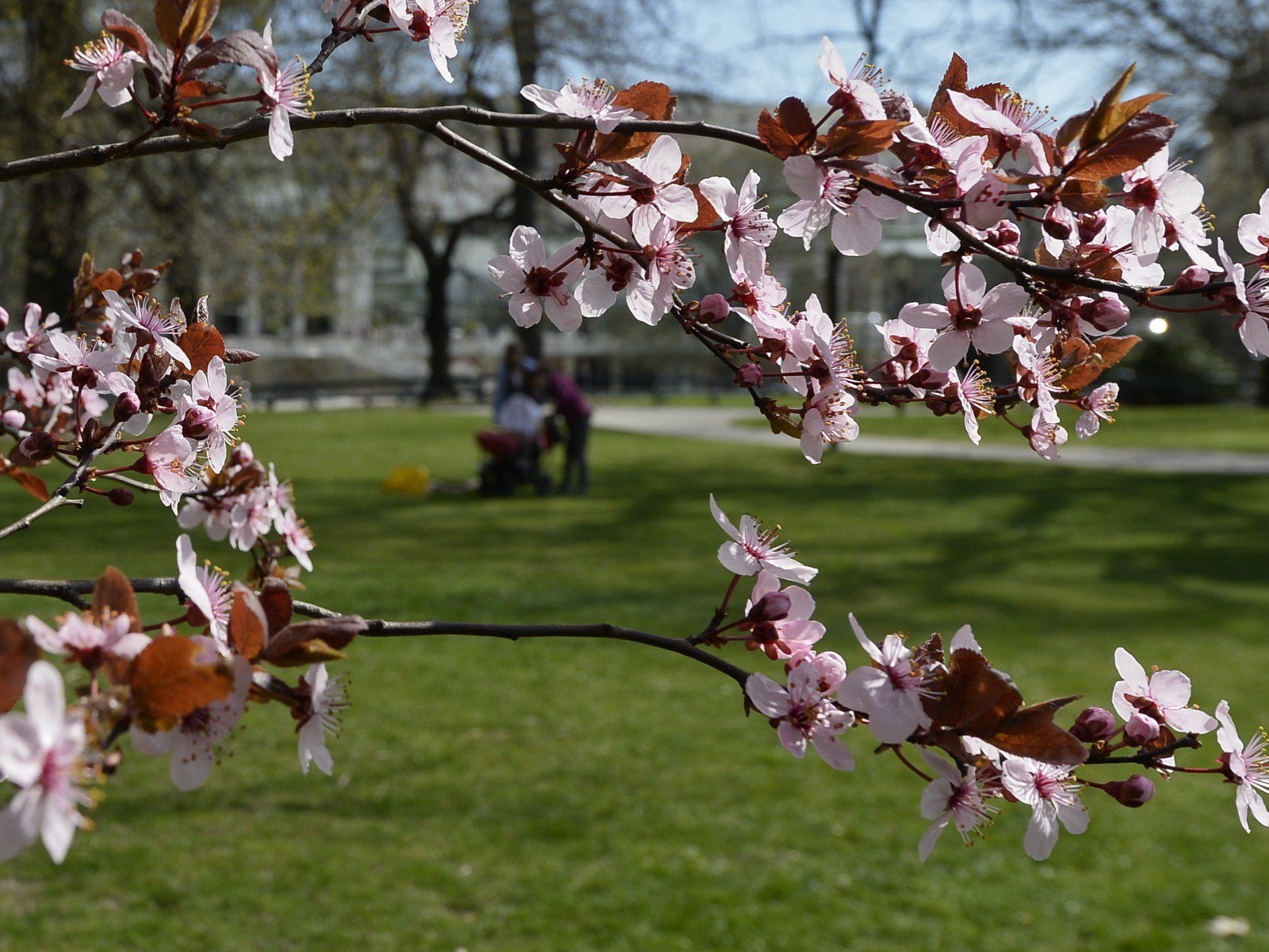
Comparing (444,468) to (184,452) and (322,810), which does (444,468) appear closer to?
(322,810)

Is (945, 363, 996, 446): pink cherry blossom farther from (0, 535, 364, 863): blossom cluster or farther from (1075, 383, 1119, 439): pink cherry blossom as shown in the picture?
(0, 535, 364, 863): blossom cluster

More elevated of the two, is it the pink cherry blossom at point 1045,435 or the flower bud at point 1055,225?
the flower bud at point 1055,225

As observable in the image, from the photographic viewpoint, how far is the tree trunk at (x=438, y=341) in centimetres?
2973

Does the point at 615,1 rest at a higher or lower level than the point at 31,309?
higher

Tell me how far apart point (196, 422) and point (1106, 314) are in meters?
0.93

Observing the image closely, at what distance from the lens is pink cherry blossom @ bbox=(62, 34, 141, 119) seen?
3.55ft

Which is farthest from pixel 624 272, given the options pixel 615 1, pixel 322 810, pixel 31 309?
pixel 615 1

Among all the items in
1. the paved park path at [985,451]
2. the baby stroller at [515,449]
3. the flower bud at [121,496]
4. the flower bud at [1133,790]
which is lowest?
the paved park path at [985,451]

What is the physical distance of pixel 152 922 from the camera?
352cm

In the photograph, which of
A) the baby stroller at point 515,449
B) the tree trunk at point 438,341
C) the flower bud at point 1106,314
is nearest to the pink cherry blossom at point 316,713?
the flower bud at point 1106,314

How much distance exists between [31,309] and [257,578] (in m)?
0.57

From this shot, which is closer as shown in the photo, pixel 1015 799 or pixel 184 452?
pixel 1015 799

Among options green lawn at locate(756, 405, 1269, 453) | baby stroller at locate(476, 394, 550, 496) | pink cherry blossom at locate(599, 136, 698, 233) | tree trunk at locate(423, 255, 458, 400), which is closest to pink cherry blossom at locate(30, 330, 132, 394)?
pink cherry blossom at locate(599, 136, 698, 233)

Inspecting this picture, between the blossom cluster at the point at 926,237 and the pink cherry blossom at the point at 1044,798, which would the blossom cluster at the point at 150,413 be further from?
the pink cherry blossom at the point at 1044,798
